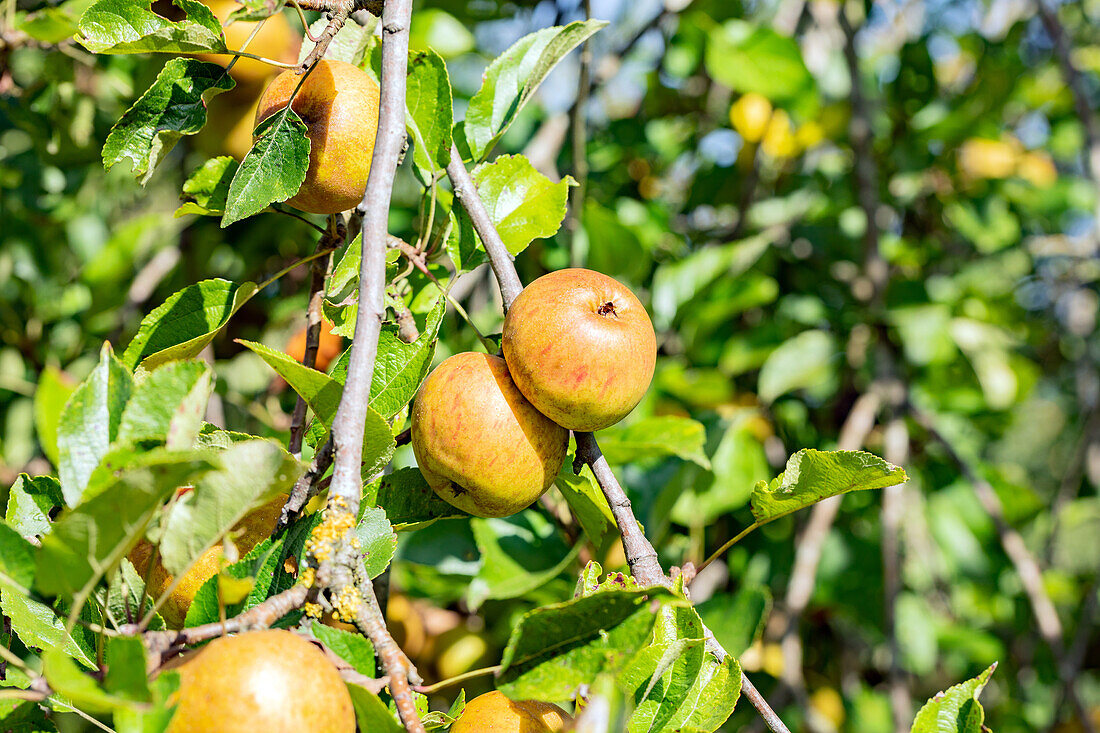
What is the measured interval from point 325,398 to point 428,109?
44 cm

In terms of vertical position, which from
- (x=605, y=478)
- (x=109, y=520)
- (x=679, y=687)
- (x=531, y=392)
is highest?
(x=109, y=520)

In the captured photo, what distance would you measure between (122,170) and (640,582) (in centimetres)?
250

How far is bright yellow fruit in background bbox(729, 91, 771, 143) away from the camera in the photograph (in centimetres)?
233

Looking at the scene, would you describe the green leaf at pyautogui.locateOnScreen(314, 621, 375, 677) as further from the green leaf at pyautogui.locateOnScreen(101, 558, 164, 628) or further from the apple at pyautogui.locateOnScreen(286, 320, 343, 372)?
the apple at pyautogui.locateOnScreen(286, 320, 343, 372)

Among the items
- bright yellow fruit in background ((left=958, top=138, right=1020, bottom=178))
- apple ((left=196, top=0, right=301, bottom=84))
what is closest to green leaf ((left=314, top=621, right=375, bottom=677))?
apple ((left=196, top=0, right=301, bottom=84))

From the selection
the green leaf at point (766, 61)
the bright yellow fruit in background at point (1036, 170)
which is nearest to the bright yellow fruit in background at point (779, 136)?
the green leaf at point (766, 61)

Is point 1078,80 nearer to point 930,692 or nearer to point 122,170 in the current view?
point 122,170

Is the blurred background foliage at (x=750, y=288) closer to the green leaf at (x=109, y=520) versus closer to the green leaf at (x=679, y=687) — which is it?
the green leaf at (x=679, y=687)

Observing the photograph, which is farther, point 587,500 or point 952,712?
point 587,500

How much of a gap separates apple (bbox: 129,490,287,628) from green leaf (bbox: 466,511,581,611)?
0.54 metres

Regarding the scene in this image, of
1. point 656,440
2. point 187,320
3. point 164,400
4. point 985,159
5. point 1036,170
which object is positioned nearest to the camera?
point 164,400

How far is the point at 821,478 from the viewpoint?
0.84 metres

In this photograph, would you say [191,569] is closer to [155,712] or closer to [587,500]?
[155,712]

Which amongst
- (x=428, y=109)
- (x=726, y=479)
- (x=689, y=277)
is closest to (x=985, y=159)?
(x=689, y=277)
